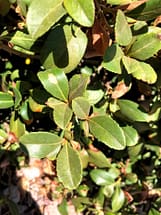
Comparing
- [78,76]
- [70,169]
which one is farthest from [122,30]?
[70,169]

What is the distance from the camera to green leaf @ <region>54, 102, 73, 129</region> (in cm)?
118

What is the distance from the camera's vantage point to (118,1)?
1.11 metres

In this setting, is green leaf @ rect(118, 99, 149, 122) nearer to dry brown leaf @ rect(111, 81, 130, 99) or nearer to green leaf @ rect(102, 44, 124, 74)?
dry brown leaf @ rect(111, 81, 130, 99)

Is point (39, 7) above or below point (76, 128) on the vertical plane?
above

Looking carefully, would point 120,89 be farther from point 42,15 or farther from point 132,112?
point 42,15

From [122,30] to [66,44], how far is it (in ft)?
0.43

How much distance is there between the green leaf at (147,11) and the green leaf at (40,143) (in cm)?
39

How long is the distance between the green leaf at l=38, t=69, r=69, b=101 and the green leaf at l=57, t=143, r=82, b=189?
141mm

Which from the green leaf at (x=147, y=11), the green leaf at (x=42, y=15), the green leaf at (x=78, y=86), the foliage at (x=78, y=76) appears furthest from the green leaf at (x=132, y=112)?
the green leaf at (x=42, y=15)

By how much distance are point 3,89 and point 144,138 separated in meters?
0.63

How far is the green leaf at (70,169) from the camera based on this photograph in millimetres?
1241

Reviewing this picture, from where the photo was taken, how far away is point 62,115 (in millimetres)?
1199

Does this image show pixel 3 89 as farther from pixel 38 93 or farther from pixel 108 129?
pixel 108 129

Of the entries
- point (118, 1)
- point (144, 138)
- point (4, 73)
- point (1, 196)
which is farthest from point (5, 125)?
point (118, 1)
